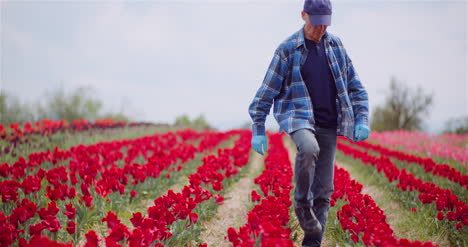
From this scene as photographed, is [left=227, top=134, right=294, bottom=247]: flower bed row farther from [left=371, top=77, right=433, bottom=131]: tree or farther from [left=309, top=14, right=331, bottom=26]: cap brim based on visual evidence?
[left=371, top=77, right=433, bottom=131]: tree

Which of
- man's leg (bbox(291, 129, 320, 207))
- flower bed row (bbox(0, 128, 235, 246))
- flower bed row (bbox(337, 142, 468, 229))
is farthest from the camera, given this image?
flower bed row (bbox(337, 142, 468, 229))

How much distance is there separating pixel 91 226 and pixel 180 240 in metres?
1.09

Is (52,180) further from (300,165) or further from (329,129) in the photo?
(329,129)

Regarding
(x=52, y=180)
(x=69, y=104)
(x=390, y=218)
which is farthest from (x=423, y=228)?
(x=69, y=104)

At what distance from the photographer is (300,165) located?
8.63 ft

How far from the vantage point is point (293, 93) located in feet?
9.19

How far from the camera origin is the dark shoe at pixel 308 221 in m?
2.68

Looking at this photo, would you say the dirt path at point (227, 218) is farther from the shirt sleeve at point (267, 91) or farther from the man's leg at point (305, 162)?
the shirt sleeve at point (267, 91)

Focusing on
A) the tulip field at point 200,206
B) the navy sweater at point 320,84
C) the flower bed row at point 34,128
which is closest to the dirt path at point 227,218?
the tulip field at point 200,206

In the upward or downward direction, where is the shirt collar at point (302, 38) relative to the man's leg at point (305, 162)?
upward

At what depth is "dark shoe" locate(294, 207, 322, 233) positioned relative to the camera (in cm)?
268

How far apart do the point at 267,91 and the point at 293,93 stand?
0.73ft

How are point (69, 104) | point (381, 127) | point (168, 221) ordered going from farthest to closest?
point (381, 127), point (69, 104), point (168, 221)

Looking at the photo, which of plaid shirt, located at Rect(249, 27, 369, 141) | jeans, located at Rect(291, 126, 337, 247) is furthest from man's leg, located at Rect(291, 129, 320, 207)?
plaid shirt, located at Rect(249, 27, 369, 141)
